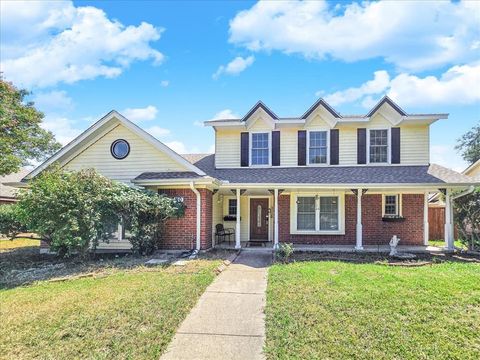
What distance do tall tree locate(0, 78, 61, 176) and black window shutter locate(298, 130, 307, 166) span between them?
16.0m

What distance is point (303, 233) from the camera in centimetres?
1317

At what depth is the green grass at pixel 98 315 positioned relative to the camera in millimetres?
4457

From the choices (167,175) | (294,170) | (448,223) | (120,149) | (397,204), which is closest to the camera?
(448,223)

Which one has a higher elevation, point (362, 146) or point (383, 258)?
point (362, 146)

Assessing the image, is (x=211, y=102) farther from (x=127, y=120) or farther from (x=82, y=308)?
(x=82, y=308)

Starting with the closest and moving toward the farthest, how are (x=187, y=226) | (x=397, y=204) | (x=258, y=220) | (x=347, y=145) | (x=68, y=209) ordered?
(x=68, y=209) → (x=187, y=226) → (x=397, y=204) → (x=347, y=145) → (x=258, y=220)

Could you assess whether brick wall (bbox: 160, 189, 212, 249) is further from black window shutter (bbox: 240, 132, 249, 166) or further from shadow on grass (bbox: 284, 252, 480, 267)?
shadow on grass (bbox: 284, 252, 480, 267)

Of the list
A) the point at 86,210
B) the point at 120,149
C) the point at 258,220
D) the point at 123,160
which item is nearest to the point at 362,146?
the point at 258,220

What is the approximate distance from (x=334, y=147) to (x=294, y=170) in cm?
210

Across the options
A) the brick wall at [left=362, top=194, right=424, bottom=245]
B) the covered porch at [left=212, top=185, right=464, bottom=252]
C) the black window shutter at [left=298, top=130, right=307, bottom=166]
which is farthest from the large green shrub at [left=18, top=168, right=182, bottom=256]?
the brick wall at [left=362, top=194, right=424, bottom=245]

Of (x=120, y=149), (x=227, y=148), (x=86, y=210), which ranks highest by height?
(x=227, y=148)

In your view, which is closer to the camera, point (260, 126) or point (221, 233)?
point (221, 233)

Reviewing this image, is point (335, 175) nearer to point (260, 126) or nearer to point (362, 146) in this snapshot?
point (362, 146)

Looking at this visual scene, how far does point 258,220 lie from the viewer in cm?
1398
